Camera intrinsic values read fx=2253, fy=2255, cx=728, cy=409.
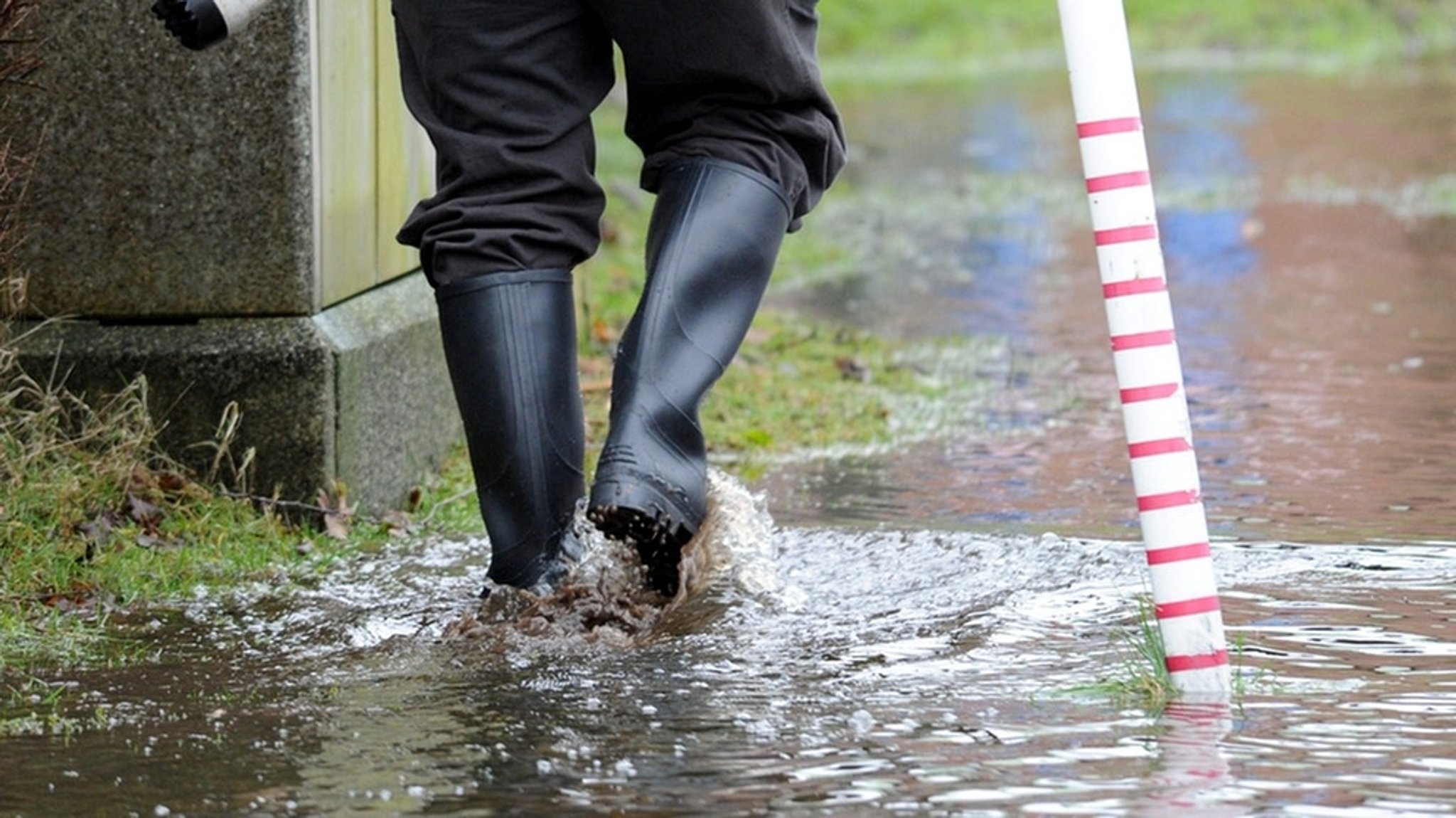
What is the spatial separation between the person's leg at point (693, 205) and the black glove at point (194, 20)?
0.55 meters

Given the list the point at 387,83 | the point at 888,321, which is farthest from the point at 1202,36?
the point at 387,83

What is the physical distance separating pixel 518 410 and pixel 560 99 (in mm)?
471

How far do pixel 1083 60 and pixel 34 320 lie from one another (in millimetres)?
2267

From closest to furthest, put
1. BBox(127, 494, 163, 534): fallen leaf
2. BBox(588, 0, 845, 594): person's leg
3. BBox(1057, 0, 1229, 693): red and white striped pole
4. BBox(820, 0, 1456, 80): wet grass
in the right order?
BBox(1057, 0, 1229, 693): red and white striped pole → BBox(588, 0, 845, 594): person's leg → BBox(127, 494, 163, 534): fallen leaf → BBox(820, 0, 1456, 80): wet grass

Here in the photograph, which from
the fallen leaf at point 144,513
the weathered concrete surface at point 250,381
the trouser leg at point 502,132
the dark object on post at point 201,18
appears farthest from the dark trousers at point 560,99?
the fallen leaf at point 144,513

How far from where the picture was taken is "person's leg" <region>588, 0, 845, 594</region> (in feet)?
10.3

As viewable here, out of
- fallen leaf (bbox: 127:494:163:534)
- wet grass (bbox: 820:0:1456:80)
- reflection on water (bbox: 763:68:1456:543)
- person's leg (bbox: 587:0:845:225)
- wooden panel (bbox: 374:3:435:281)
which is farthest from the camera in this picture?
wet grass (bbox: 820:0:1456:80)

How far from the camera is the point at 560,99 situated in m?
3.35

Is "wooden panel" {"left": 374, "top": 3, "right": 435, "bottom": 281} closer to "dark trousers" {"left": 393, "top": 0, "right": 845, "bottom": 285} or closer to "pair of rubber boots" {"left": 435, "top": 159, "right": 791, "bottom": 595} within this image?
"dark trousers" {"left": 393, "top": 0, "right": 845, "bottom": 285}

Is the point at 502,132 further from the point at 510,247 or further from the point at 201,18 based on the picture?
the point at 201,18

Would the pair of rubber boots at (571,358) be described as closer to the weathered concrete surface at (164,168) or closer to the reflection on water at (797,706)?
the reflection on water at (797,706)

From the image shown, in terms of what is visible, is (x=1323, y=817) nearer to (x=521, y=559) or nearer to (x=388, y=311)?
(x=521, y=559)

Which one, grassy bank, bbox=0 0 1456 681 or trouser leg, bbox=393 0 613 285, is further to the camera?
grassy bank, bbox=0 0 1456 681

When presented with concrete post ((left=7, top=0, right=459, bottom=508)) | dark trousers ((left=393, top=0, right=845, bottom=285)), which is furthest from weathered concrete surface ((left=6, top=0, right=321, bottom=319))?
dark trousers ((left=393, top=0, right=845, bottom=285))
